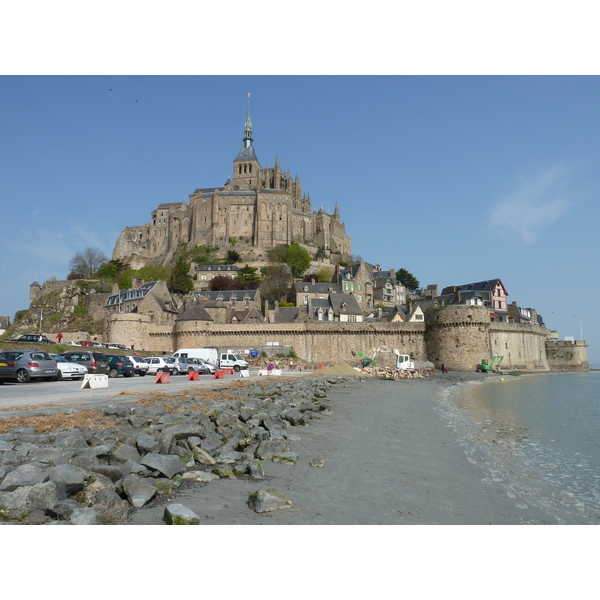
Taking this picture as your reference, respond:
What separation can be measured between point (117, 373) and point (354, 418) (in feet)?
58.0

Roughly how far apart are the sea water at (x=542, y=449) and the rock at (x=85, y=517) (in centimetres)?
591

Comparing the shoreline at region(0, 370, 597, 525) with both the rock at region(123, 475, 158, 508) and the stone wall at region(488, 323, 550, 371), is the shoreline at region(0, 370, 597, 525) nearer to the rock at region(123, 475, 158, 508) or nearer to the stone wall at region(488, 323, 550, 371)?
the rock at region(123, 475, 158, 508)

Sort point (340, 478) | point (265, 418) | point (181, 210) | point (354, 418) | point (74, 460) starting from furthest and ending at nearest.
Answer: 1. point (181, 210)
2. point (354, 418)
3. point (265, 418)
4. point (340, 478)
5. point (74, 460)

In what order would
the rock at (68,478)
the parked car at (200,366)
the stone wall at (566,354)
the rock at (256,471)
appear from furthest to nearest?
the stone wall at (566,354) → the parked car at (200,366) → the rock at (256,471) → the rock at (68,478)

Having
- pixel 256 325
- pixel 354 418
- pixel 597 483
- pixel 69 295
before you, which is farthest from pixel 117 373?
pixel 69 295

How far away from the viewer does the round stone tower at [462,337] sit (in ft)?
165

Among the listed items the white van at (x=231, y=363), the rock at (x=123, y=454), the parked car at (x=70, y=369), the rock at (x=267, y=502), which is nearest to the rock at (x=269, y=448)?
the rock at (x=123, y=454)

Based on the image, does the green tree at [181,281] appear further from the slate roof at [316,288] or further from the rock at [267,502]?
the rock at [267,502]

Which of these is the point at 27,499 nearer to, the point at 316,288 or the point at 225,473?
the point at 225,473

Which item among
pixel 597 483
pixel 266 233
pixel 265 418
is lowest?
pixel 597 483

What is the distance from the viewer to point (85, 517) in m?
4.30

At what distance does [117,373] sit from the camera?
26.7 metres

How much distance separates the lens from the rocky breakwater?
4.51 m

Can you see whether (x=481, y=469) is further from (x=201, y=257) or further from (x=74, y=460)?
(x=201, y=257)
